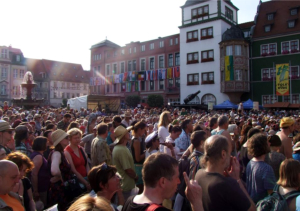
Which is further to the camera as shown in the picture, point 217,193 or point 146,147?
point 146,147

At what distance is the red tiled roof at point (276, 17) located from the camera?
3375cm

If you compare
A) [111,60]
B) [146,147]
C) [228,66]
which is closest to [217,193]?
[146,147]

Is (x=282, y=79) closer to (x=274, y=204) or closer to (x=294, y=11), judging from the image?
(x=294, y=11)

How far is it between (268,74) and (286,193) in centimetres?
3484

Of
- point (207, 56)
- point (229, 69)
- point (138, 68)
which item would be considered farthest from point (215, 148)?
point (138, 68)

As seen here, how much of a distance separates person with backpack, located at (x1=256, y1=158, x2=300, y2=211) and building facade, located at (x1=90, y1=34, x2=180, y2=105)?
130 feet

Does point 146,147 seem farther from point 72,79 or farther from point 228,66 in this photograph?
point 72,79

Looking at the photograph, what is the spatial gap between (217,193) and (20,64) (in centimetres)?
5990

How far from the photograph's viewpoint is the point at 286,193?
298cm

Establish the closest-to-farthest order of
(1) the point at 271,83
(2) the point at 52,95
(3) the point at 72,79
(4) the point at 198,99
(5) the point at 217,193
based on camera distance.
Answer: (5) the point at 217,193 → (1) the point at 271,83 → (4) the point at 198,99 → (2) the point at 52,95 → (3) the point at 72,79

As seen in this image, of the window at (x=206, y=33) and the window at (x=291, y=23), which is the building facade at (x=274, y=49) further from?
the window at (x=206, y=33)

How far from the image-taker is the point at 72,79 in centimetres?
6538

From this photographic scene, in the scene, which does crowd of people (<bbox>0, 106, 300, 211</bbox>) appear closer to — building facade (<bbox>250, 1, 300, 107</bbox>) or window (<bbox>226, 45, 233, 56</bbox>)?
window (<bbox>226, 45, 233, 56</bbox>)

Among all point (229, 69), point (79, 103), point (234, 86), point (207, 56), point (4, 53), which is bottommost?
point (79, 103)
